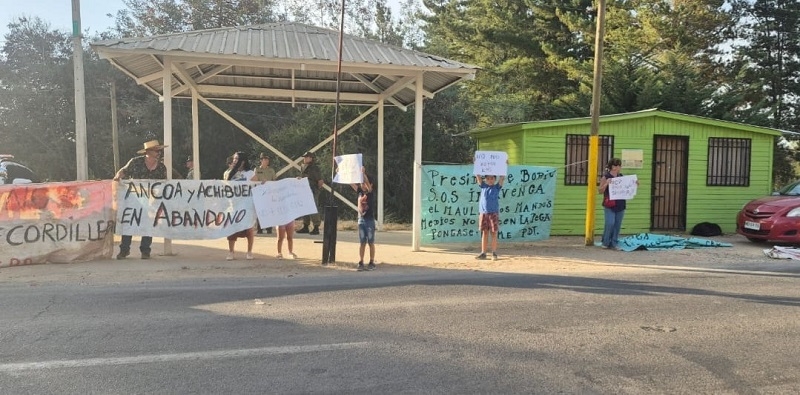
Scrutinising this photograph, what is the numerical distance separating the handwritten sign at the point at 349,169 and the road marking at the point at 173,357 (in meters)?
3.94

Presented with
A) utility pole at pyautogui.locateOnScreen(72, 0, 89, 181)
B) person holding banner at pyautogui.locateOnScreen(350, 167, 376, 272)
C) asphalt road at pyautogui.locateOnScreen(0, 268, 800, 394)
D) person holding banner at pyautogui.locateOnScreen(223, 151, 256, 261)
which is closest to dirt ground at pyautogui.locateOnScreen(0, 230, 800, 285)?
person holding banner at pyautogui.locateOnScreen(223, 151, 256, 261)

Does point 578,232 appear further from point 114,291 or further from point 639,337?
point 114,291

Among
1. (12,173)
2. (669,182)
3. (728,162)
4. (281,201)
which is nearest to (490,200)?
(281,201)

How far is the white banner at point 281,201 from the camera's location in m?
9.11

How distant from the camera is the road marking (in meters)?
4.13

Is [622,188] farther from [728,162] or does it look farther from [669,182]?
[728,162]

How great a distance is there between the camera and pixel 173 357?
438cm

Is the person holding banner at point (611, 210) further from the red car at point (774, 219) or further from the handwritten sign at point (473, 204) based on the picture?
the red car at point (774, 219)

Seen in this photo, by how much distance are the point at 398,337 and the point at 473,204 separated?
6134mm

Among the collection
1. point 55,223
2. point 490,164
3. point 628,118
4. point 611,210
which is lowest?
point 55,223

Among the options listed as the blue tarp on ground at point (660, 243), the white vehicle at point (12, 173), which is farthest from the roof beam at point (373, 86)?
the white vehicle at point (12, 173)

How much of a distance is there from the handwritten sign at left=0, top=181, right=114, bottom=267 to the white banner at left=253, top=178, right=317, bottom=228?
2318mm

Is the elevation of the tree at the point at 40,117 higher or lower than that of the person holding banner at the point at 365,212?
higher

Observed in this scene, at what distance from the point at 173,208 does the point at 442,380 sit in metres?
6.51
